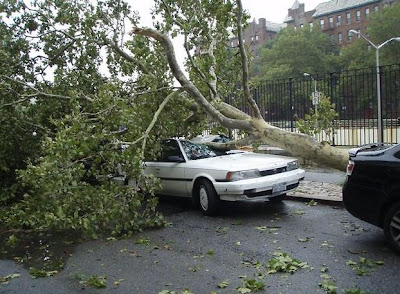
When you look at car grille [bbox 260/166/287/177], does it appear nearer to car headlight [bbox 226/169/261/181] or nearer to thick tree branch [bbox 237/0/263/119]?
car headlight [bbox 226/169/261/181]

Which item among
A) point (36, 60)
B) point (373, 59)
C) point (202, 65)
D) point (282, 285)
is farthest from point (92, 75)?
point (373, 59)

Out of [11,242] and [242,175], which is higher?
[242,175]

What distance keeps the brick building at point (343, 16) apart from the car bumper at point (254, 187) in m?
84.6

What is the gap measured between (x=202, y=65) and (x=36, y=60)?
4352mm

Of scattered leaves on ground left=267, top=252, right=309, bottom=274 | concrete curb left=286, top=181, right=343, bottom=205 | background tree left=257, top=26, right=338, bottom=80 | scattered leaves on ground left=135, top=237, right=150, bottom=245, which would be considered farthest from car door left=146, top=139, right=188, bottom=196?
background tree left=257, top=26, right=338, bottom=80

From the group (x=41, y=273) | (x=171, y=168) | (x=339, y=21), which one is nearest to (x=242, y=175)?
(x=171, y=168)

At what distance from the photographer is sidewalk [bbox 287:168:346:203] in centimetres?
875

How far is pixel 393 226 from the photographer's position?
5234mm

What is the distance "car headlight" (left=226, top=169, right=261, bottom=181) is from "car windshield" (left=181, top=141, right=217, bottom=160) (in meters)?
1.42

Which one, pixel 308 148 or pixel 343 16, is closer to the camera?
pixel 308 148

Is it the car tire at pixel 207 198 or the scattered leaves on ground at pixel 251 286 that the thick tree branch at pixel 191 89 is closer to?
the car tire at pixel 207 198

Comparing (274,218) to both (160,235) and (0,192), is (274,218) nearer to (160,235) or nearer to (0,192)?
(160,235)

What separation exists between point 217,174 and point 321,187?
130 inches

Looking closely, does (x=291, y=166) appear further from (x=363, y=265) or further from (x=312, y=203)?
(x=363, y=265)
